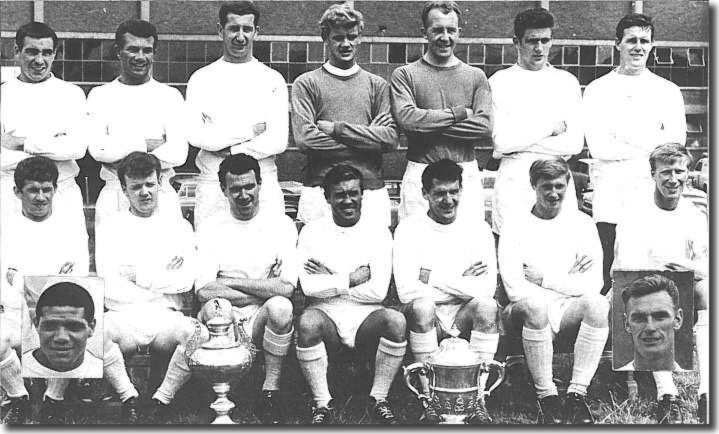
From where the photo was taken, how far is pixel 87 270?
6344 millimetres

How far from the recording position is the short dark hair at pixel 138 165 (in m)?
6.28

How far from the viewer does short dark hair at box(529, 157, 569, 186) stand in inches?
252

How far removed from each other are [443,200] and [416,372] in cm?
97

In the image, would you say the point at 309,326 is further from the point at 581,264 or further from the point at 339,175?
the point at 581,264

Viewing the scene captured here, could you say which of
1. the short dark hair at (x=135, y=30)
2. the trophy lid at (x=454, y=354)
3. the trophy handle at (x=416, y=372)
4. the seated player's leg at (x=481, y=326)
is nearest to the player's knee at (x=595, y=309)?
the seated player's leg at (x=481, y=326)

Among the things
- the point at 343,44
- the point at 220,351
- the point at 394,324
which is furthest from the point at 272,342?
the point at 343,44

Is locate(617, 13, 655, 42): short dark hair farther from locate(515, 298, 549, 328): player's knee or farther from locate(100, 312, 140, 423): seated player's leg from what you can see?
locate(100, 312, 140, 423): seated player's leg

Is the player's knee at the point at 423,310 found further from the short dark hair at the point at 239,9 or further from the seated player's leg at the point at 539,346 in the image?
the short dark hair at the point at 239,9

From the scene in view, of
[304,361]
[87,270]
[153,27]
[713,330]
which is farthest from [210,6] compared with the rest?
[713,330]

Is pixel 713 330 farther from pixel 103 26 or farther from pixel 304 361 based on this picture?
pixel 103 26

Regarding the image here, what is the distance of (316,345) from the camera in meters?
6.12

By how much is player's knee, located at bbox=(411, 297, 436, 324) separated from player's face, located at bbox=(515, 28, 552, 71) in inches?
59.8

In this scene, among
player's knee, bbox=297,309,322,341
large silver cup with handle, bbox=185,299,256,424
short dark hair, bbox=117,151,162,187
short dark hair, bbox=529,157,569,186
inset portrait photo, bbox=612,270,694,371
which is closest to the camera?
large silver cup with handle, bbox=185,299,256,424

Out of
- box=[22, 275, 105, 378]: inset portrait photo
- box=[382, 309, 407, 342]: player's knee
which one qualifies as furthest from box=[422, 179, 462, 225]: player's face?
box=[22, 275, 105, 378]: inset portrait photo
